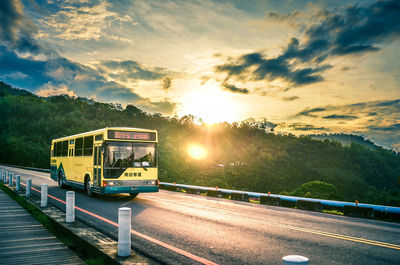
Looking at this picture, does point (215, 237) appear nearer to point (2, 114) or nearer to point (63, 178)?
point (63, 178)

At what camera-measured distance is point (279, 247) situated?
22.9 feet

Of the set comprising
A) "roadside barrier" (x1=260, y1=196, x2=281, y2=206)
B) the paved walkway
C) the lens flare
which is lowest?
"roadside barrier" (x1=260, y1=196, x2=281, y2=206)

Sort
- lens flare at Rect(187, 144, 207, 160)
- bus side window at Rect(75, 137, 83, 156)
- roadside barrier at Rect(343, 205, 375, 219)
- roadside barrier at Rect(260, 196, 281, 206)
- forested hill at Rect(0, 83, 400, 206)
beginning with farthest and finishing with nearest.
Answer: lens flare at Rect(187, 144, 207, 160)
forested hill at Rect(0, 83, 400, 206)
bus side window at Rect(75, 137, 83, 156)
roadside barrier at Rect(260, 196, 281, 206)
roadside barrier at Rect(343, 205, 375, 219)

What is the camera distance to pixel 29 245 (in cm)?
627

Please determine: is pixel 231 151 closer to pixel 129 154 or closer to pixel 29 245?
pixel 129 154

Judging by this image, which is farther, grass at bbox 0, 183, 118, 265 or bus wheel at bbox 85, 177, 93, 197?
bus wheel at bbox 85, 177, 93, 197

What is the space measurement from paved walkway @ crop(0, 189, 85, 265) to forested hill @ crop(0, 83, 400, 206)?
62006 millimetres

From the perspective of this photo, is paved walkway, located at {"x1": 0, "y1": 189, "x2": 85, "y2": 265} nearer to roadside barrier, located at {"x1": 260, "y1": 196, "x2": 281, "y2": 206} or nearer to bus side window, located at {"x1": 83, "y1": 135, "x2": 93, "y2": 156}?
bus side window, located at {"x1": 83, "y1": 135, "x2": 93, "y2": 156}

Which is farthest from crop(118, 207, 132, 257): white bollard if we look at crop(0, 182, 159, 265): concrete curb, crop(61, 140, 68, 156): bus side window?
crop(61, 140, 68, 156): bus side window

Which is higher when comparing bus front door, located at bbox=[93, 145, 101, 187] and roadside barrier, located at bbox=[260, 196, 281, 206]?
bus front door, located at bbox=[93, 145, 101, 187]

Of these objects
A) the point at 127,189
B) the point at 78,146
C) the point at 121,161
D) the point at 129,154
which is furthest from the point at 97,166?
the point at 78,146

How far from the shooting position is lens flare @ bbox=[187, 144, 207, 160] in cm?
10686

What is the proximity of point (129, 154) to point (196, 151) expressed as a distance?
100038mm

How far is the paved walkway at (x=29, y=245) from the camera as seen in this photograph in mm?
5379
